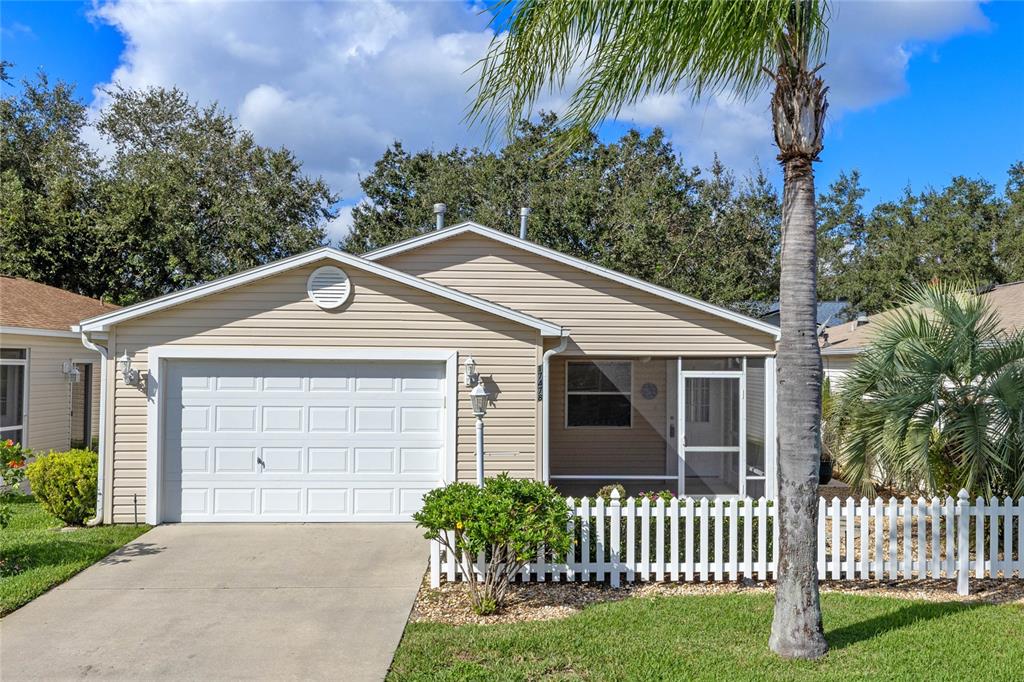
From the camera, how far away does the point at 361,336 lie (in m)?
9.88

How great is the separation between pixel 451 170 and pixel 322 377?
67.8 feet

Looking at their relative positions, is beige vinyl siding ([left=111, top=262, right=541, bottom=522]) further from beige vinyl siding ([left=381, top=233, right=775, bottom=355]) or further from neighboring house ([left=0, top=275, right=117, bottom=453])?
neighboring house ([left=0, top=275, right=117, bottom=453])

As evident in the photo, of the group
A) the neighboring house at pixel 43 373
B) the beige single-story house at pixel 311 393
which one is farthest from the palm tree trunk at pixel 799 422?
the neighboring house at pixel 43 373

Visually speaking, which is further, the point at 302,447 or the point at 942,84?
the point at 942,84

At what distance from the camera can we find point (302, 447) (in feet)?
32.7

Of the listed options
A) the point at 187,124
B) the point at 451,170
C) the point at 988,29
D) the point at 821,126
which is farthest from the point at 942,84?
the point at 187,124

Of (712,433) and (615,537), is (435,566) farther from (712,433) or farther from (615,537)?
(712,433)

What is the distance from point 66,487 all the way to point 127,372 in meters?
1.65

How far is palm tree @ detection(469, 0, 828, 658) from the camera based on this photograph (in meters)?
5.34

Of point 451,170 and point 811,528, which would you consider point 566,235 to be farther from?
point 811,528

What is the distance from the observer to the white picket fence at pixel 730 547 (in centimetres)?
736

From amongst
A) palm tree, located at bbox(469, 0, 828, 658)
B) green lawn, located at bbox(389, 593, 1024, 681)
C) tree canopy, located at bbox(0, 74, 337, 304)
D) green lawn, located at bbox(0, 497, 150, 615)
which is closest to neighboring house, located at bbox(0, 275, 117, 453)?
green lawn, located at bbox(0, 497, 150, 615)

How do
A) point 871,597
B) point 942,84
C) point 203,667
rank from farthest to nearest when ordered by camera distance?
point 942,84 → point 871,597 → point 203,667

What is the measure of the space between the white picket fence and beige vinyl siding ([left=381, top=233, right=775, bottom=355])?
456cm
